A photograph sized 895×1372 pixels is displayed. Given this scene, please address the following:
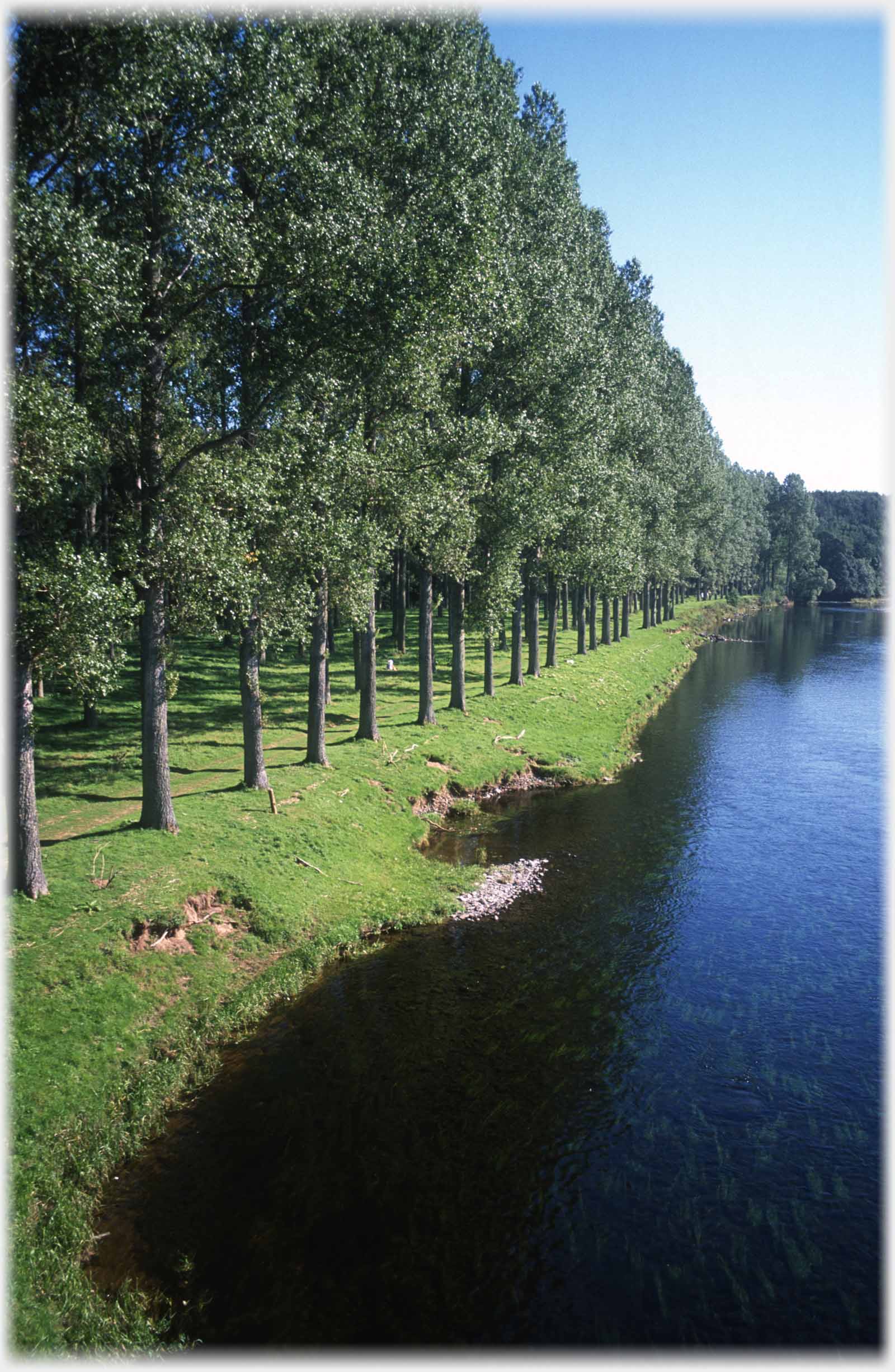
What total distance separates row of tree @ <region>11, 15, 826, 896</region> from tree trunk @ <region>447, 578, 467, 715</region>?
7.7 inches

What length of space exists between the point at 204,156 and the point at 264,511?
997 centimetres

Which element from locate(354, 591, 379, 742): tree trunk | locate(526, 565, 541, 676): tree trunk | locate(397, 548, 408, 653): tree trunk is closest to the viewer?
locate(354, 591, 379, 742): tree trunk

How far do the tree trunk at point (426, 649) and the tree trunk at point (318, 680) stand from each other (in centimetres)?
813

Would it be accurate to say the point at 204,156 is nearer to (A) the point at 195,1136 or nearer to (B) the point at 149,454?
(B) the point at 149,454

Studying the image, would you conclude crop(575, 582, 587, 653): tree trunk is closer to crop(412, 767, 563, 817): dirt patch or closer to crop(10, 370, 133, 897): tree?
crop(412, 767, 563, 817): dirt patch

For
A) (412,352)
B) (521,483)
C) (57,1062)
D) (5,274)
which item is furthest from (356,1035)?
(521,483)

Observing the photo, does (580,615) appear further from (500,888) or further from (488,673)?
(500,888)

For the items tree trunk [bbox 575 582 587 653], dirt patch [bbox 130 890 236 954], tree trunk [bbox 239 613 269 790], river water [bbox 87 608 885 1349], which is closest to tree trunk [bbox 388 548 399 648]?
tree trunk [bbox 575 582 587 653]

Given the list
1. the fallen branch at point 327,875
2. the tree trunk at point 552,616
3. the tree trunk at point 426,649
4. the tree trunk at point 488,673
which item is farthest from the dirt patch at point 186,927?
the tree trunk at point 552,616

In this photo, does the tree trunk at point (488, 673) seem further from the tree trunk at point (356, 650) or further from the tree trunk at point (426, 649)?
the tree trunk at point (356, 650)

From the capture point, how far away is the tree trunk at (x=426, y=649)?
40.6 meters

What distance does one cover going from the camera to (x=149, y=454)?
77.9ft

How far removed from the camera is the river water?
13094 millimetres

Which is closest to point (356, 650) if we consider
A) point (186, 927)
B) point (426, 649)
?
point (426, 649)
